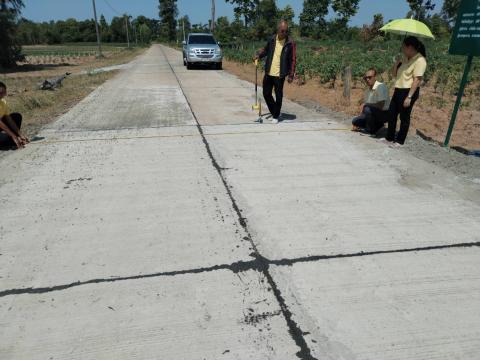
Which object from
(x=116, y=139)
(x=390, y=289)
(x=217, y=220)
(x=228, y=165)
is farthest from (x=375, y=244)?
(x=116, y=139)

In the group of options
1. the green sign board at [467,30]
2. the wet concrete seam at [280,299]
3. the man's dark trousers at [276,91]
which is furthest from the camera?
the man's dark trousers at [276,91]

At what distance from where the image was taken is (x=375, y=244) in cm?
321

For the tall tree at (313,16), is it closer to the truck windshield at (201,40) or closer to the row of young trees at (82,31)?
the truck windshield at (201,40)

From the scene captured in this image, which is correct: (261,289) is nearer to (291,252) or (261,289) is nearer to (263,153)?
(291,252)

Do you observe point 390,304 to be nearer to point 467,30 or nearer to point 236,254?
point 236,254

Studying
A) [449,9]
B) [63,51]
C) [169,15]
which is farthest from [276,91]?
[169,15]

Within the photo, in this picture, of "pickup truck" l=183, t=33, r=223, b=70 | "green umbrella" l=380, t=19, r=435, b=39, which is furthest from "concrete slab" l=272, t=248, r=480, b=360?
"pickup truck" l=183, t=33, r=223, b=70

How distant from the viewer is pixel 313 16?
6856 cm

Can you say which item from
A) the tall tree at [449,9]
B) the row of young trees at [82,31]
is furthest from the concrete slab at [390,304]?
the row of young trees at [82,31]

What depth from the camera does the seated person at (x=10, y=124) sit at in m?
5.53

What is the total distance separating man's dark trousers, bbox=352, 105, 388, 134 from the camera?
624cm

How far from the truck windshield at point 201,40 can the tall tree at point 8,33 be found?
1712 cm

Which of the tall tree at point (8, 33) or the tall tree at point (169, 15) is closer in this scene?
the tall tree at point (8, 33)

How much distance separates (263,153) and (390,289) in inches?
126
